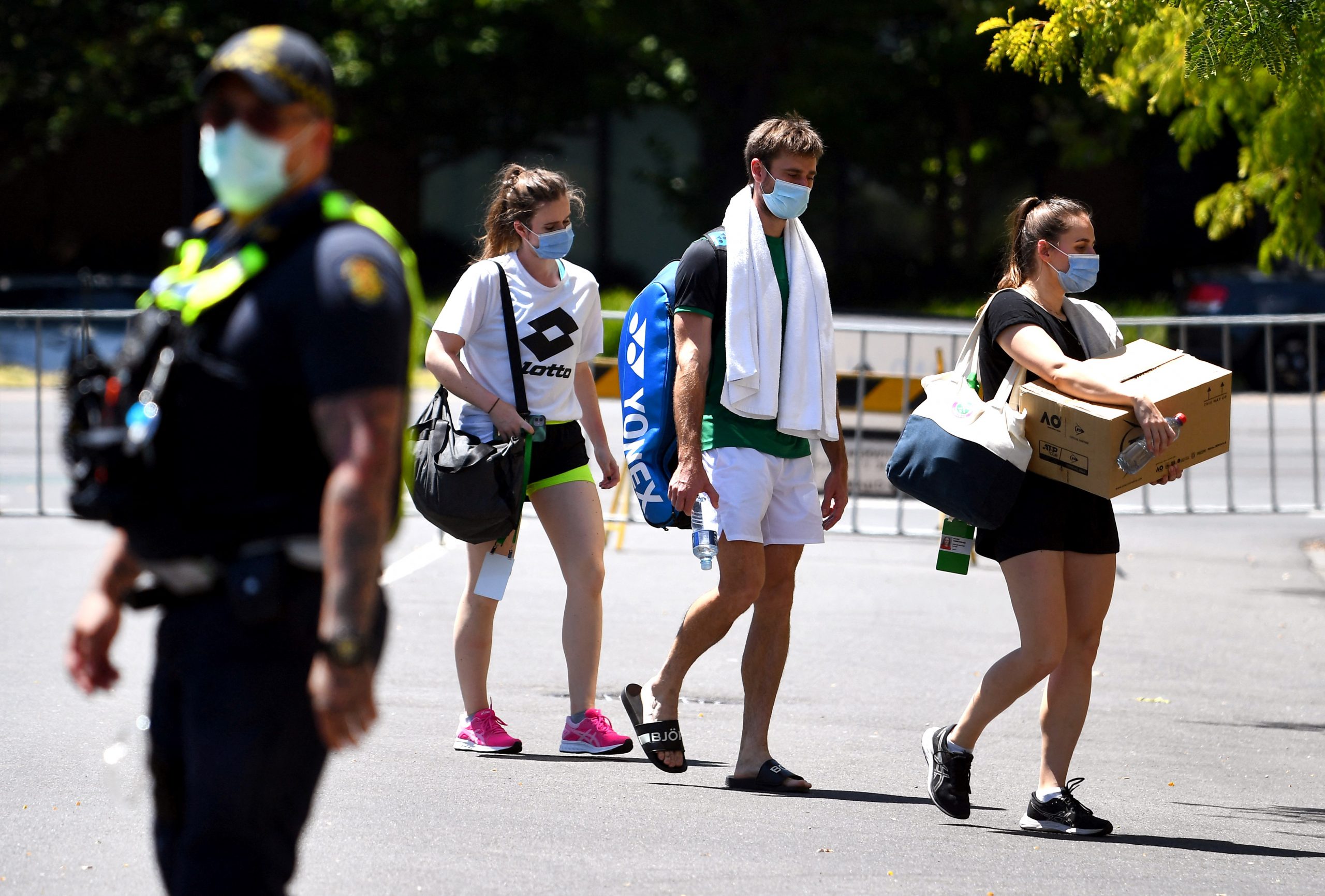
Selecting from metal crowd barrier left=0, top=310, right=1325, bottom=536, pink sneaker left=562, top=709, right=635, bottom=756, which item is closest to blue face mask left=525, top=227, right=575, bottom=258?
pink sneaker left=562, top=709, right=635, bottom=756

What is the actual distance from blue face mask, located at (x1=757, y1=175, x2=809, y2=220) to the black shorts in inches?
43.8

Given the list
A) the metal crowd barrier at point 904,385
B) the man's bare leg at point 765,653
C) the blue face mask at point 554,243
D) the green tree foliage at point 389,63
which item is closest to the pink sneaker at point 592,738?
the man's bare leg at point 765,653

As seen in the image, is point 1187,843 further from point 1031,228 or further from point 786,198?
point 786,198

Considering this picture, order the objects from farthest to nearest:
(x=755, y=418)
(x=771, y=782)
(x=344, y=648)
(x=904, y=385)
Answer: (x=904, y=385), (x=755, y=418), (x=771, y=782), (x=344, y=648)

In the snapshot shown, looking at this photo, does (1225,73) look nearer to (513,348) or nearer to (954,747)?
(513,348)

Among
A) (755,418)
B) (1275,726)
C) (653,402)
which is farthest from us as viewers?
(1275,726)

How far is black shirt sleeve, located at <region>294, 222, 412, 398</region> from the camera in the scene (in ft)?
9.34

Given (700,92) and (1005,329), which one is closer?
(1005,329)

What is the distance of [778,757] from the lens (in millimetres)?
6105

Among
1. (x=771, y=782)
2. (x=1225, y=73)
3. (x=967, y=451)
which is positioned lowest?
(x=771, y=782)

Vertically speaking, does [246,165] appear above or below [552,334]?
above

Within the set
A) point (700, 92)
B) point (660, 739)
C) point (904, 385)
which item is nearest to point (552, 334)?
point (660, 739)

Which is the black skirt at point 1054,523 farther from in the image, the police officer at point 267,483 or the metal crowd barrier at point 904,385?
the metal crowd barrier at point 904,385

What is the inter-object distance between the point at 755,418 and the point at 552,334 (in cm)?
88
